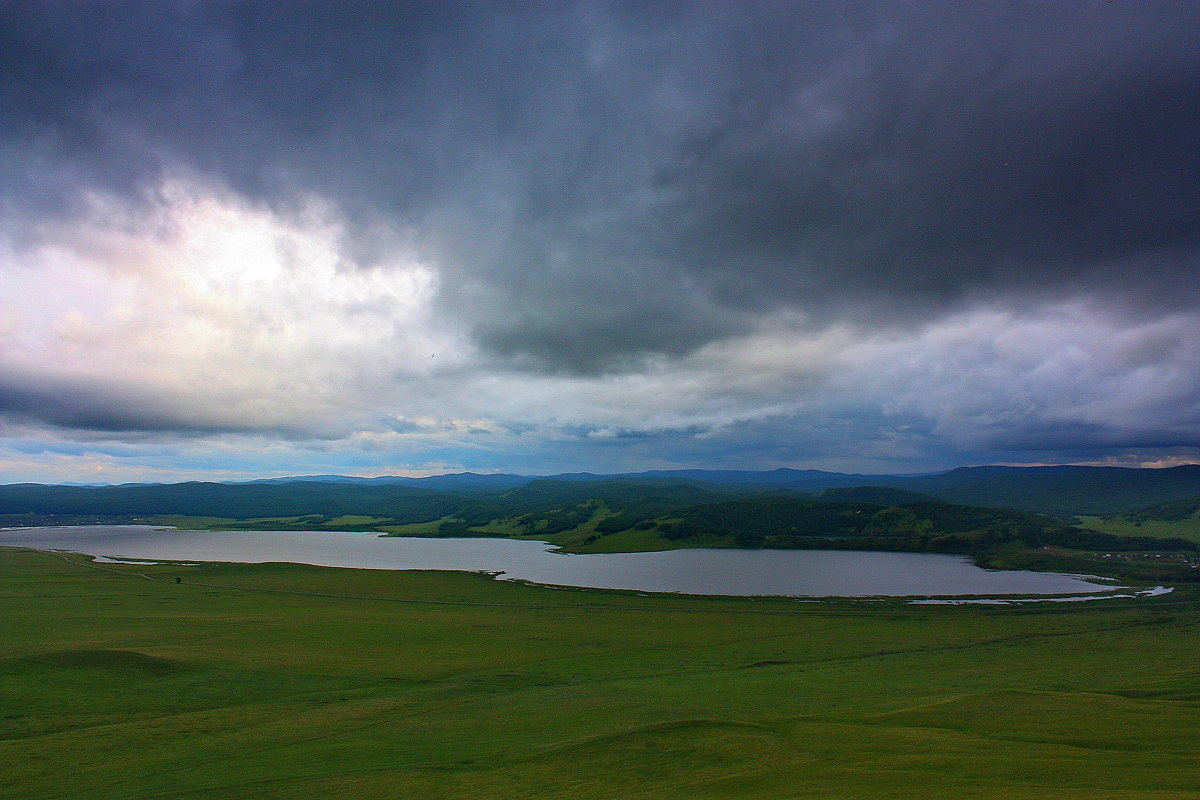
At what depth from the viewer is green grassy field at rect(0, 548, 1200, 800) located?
20391 mm

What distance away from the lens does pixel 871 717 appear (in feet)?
90.9

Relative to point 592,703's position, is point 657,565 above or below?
below

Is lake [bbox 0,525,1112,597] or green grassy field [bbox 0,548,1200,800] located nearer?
green grassy field [bbox 0,548,1200,800]

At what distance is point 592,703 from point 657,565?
100024 millimetres

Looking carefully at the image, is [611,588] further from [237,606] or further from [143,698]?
[143,698]

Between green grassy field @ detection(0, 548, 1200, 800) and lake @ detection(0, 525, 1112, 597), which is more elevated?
green grassy field @ detection(0, 548, 1200, 800)

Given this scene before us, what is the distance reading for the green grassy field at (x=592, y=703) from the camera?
20.4m

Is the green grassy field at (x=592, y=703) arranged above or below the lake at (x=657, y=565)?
above

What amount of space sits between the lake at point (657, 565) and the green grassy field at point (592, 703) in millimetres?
24553

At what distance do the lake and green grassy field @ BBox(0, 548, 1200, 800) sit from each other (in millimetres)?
24553

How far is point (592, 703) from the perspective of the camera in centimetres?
3278

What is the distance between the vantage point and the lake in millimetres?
95938

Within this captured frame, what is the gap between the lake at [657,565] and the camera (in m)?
95.9

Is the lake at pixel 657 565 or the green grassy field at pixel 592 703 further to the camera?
the lake at pixel 657 565
